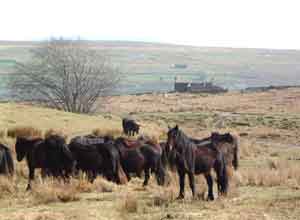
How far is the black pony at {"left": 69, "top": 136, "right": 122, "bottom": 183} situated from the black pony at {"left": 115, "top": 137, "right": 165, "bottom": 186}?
0.93 ft

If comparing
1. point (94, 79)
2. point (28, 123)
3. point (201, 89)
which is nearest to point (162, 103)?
point (201, 89)

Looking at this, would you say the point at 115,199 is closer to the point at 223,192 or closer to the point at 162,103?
the point at 223,192

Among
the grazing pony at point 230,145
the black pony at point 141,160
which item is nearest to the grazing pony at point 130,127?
the grazing pony at point 230,145

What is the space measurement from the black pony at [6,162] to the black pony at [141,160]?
2.76 m

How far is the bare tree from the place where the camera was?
46250 mm

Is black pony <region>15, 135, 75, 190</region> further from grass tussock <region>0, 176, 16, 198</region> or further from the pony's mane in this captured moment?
the pony's mane

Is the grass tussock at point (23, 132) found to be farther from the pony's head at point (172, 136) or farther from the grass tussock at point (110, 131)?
the pony's head at point (172, 136)

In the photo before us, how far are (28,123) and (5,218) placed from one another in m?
18.3

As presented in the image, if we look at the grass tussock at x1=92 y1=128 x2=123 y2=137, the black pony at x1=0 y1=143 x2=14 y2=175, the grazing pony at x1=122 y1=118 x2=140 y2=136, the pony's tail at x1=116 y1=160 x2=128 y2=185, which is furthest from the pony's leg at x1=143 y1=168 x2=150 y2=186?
the grazing pony at x1=122 y1=118 x2=140 y2=136

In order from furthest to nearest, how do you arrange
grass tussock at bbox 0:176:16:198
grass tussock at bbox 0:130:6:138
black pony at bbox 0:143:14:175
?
grass tussock at bbox 0:130:6:138
black pony at bbox 0:143:14:175
grass tussock at bbox 0:176:16:198

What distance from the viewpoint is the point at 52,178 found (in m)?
15.6

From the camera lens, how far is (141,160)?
16719mm

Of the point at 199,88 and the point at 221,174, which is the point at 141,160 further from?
the point at 199,88

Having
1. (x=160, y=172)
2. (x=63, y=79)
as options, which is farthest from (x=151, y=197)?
(x=63, y=79)
